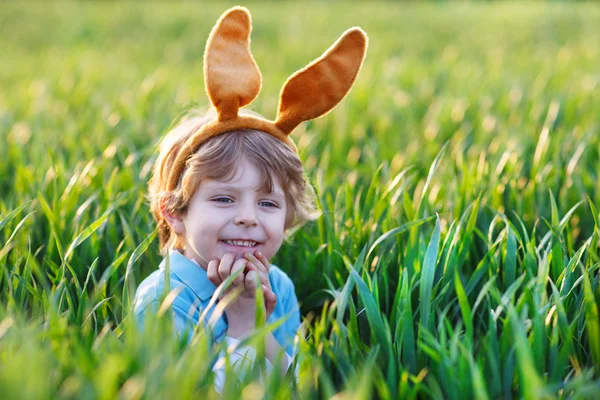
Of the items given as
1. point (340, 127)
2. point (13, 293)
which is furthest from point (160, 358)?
point (340, 127)

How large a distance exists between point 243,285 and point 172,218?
29 centimetres

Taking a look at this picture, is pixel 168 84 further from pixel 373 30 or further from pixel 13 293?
pixel 373 30

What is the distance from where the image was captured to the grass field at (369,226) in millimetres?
1147

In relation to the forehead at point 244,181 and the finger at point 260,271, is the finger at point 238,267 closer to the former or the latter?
the finger at point 260,271

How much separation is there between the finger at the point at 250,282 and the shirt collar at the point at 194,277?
124 mm

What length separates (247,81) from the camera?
159cm

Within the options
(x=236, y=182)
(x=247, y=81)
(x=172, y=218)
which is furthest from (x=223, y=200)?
(x=247, y=81)

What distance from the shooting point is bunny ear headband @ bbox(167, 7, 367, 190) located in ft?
5.17

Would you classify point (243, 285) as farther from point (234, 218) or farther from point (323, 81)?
point (323, 81)

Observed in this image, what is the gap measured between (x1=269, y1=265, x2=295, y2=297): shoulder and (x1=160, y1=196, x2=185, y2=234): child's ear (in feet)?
0.77

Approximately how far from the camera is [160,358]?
990 millimetres

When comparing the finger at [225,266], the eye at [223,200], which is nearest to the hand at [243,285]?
the finger at [225,266]

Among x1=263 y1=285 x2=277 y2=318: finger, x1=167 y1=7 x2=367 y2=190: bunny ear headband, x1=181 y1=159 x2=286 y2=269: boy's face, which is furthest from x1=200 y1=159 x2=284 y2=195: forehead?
x1=263 y1=285 x2=277 y2=318: finger

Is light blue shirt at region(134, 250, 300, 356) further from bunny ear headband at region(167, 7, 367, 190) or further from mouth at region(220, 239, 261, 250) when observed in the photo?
bunny ear headband at region(167, 7, 367, 190)
